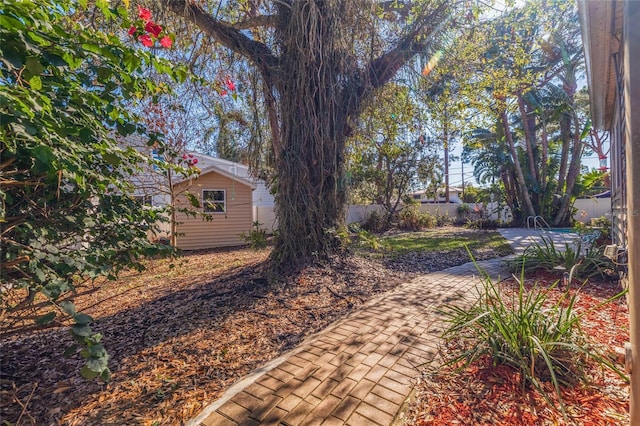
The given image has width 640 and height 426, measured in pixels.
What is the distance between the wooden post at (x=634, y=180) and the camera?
1417mm

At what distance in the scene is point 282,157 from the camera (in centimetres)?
516

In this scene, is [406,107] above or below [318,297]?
above

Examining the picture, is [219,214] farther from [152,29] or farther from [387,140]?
[152,29]

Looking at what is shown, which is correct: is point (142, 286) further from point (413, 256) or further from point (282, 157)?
point (413, 256)

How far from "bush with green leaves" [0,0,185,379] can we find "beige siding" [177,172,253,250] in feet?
30.3

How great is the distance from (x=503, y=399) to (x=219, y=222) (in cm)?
1187

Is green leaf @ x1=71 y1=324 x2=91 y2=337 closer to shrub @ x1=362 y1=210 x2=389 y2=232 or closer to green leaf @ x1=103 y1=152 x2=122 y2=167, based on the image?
green leaf @ x1=103 y1=152 x2=122 y2=167

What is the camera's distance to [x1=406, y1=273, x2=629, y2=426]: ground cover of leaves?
1.81 m

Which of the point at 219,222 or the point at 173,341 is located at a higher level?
the point at 219,222

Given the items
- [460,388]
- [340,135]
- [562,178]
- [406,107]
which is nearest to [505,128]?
[562,178]

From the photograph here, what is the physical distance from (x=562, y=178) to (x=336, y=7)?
1489cm

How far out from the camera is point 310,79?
4941 millimetres

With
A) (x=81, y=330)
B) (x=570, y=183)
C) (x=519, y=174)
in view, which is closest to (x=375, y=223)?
(x=519, y=174)

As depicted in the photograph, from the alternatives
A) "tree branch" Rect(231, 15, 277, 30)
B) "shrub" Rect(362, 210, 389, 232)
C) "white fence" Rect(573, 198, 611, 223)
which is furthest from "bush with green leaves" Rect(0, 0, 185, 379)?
"white fence" Rect(573, 198, 611, 223)
